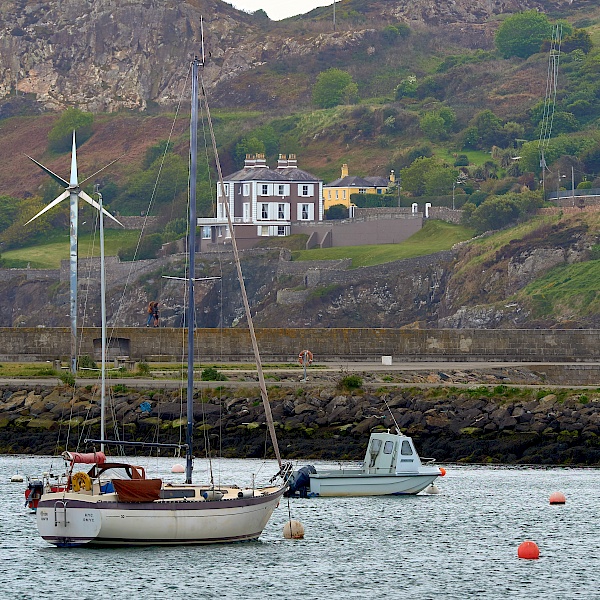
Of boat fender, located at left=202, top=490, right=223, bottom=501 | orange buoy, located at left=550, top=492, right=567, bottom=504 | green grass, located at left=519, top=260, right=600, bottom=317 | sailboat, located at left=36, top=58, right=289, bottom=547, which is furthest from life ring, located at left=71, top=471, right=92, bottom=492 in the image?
green grass, located at left=519, top=260, right=600, bottom=317

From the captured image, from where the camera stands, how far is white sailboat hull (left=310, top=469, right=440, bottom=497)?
4722 cm

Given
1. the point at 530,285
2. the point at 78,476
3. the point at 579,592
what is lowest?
the point at 579,592

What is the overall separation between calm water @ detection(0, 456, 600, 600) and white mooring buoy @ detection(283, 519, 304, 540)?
292 millimetres

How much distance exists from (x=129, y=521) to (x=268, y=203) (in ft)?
506

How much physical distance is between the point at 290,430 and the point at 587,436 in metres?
9.92

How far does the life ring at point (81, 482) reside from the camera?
37438mm

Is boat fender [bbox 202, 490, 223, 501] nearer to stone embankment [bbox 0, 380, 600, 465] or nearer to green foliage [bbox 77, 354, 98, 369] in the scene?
stone embankment [bbox 0, 380, 600, 465]

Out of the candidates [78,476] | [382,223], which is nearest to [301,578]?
[78,476]

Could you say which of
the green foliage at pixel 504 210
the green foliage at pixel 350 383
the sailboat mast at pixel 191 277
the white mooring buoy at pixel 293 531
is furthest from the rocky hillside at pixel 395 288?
the sailboat mast at pixel 191 277

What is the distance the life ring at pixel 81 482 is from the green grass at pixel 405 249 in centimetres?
12905

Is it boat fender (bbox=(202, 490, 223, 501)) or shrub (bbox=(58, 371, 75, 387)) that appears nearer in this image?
boat fender (bbox=(202, 490, 223, 501))

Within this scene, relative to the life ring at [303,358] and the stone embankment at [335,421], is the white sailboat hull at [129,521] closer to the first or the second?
the stone embankment at [335,421]

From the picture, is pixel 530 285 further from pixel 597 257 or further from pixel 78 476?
pixel 78 476

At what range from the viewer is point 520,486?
167 feet
